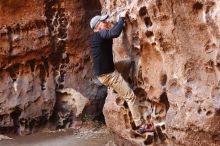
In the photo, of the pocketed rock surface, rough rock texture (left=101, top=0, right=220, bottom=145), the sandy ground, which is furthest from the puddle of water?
rough rock texture (left=101, top=0, right=220, bottom=145)

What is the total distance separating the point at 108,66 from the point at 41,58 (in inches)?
115

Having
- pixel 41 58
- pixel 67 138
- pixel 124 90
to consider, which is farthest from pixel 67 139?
pixel 124 90

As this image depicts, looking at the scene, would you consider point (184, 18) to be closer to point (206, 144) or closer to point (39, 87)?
point (206, 144)

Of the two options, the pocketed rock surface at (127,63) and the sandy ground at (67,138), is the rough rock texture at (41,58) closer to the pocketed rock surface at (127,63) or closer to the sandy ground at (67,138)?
the pocketed rock surface at (127,63)

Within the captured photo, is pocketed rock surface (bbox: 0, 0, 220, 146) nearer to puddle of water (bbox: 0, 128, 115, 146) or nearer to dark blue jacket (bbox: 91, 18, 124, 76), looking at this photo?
dark blue jacket (bbox: 91, 18, 124, 76)

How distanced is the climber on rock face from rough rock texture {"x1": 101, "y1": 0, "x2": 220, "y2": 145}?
259 mm

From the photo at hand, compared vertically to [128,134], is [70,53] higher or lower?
higher

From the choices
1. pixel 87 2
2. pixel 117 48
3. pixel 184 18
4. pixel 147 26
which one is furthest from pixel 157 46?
pixel 87 2

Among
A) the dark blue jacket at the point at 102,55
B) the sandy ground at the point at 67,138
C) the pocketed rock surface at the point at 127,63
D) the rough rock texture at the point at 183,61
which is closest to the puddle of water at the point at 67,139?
the sandy ground at the point at 67,138

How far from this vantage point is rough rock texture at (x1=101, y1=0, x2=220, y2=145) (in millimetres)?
3986

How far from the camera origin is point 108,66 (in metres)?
5.44

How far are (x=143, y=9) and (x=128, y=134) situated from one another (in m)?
1.66

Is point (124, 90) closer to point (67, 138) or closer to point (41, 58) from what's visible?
point (67, 138)

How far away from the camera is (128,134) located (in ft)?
18.5
